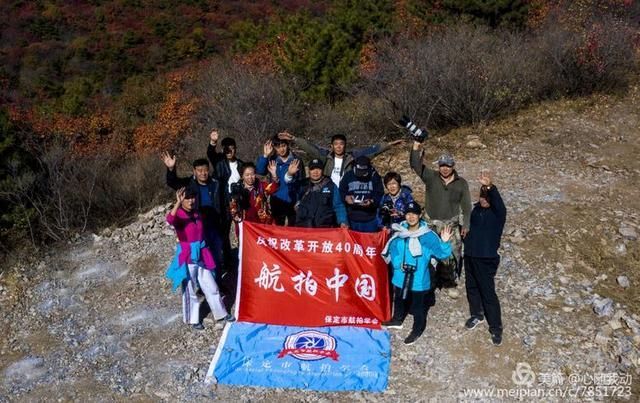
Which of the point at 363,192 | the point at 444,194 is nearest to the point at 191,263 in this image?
the point at 363,192

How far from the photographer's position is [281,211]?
747cm

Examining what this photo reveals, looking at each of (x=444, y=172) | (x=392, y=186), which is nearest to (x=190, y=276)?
(x=392, y=186)

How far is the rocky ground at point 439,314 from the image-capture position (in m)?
5.95

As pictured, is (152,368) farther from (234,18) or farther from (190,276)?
(234,18)

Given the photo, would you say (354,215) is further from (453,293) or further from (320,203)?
(453,293)

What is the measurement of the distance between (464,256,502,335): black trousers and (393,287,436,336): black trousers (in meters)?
0.49

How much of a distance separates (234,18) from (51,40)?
45.2ft

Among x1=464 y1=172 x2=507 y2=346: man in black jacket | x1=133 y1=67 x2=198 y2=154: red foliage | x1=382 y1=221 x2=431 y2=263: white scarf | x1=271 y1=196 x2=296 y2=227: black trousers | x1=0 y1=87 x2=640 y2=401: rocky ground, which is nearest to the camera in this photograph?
x1=464 y1=172 x2=507 y2=346: man in black jacket

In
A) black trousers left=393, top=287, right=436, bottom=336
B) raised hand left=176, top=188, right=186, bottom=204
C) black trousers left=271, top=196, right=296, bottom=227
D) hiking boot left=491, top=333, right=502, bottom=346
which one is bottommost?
hiking boot left=491, top=333, right=502, bottom=346

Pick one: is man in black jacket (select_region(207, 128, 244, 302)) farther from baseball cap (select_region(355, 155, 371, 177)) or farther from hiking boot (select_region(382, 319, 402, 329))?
hiking boot (select_region(382, 319, 402, 329))

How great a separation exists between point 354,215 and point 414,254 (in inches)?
42.4

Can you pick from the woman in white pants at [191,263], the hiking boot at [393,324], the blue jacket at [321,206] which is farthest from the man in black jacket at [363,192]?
the woman in white pants at [191,263]

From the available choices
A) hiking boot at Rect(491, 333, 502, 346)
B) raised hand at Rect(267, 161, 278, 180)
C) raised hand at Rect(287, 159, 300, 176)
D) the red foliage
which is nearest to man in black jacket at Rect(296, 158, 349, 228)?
raised hand at Rect(287, 159, 300, 176)

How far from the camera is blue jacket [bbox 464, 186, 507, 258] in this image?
5.63 metres
